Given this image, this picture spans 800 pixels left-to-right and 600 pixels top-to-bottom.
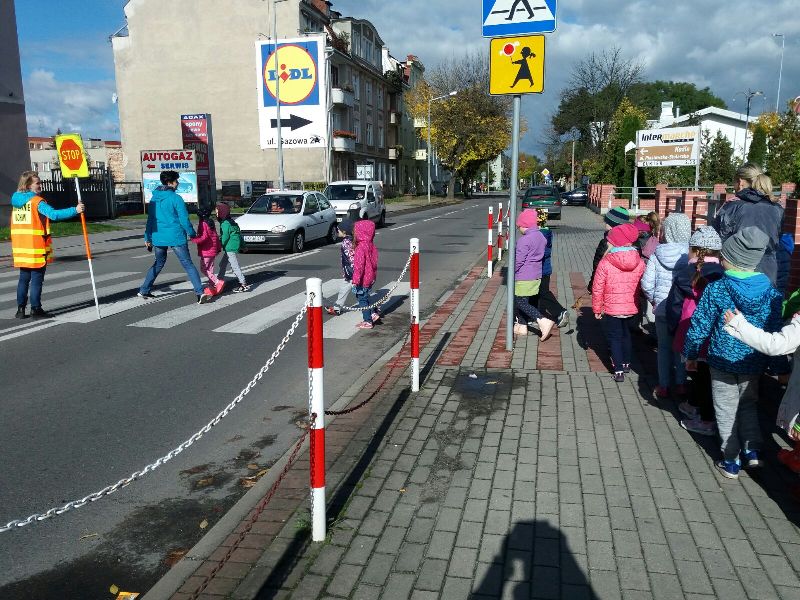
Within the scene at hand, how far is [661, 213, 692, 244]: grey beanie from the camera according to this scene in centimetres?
559

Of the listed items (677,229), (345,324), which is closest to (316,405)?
(677,229)

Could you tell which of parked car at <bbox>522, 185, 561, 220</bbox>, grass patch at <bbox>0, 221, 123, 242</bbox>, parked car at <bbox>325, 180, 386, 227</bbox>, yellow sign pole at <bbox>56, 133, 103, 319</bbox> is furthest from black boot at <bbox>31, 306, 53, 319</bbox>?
parked car at <bbox>522, 185, 561, 220</bbox>

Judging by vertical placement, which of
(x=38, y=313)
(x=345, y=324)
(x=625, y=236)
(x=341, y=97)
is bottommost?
(x=345, y=324)

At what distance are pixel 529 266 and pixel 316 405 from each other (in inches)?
188

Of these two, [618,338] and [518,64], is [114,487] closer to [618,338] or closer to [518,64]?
[618,338]

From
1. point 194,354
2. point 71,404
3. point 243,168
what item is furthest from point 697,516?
point 243,168

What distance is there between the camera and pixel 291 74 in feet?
98.6

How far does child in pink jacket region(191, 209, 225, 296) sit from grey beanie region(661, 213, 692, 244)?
23.9ft

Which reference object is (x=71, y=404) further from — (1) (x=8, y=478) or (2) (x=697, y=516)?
(2) (x=697, y=516)

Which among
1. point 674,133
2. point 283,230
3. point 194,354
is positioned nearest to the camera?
point 194,354

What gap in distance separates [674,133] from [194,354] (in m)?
25.2

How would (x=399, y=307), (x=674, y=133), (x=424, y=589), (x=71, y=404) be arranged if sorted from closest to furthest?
1. (x=424, y=589)
2. (x=71, y=404)
3. (x=399, y=307)
4. (x=674, y=133)

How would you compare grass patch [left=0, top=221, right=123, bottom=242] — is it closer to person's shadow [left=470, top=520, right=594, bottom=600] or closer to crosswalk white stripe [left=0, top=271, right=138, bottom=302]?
crosswalk white stripe [left=0, top=271, right=138, bottom=302]

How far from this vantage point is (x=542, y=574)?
310cm
